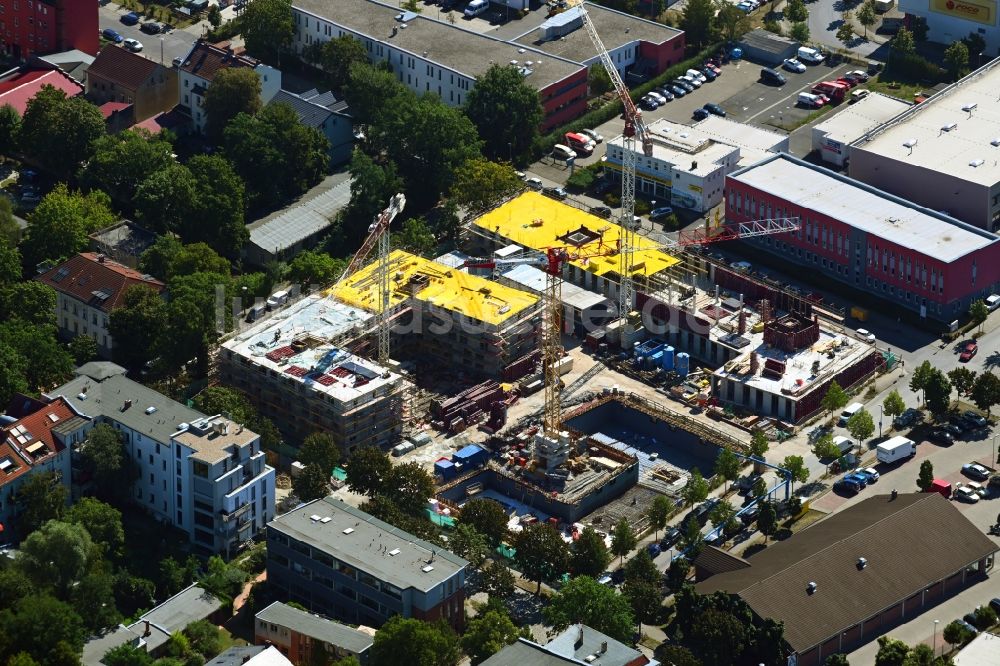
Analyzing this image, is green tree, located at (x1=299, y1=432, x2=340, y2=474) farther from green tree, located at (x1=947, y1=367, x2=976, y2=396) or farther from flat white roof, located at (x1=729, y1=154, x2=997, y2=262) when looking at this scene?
flat white roof, located at (x1=729, y1=154, x2=997, y2=262)

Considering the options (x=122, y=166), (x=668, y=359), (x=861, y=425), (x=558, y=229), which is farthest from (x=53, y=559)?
(x=558, y=229)

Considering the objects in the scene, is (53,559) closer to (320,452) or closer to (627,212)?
(320,452)

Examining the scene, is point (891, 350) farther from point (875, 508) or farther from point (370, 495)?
point (370, 495)

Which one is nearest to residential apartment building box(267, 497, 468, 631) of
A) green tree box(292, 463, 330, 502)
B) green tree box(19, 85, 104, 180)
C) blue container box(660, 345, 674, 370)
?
green tree box(292, 463, 330, 502)

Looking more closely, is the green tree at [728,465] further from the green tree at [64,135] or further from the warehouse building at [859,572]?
the green tree at [64,135]

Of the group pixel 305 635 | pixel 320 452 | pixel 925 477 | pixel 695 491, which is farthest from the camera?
pixel 925 477

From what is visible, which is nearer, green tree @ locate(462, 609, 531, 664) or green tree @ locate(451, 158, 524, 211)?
green tree @ locate(462, 609, 531, 664)
